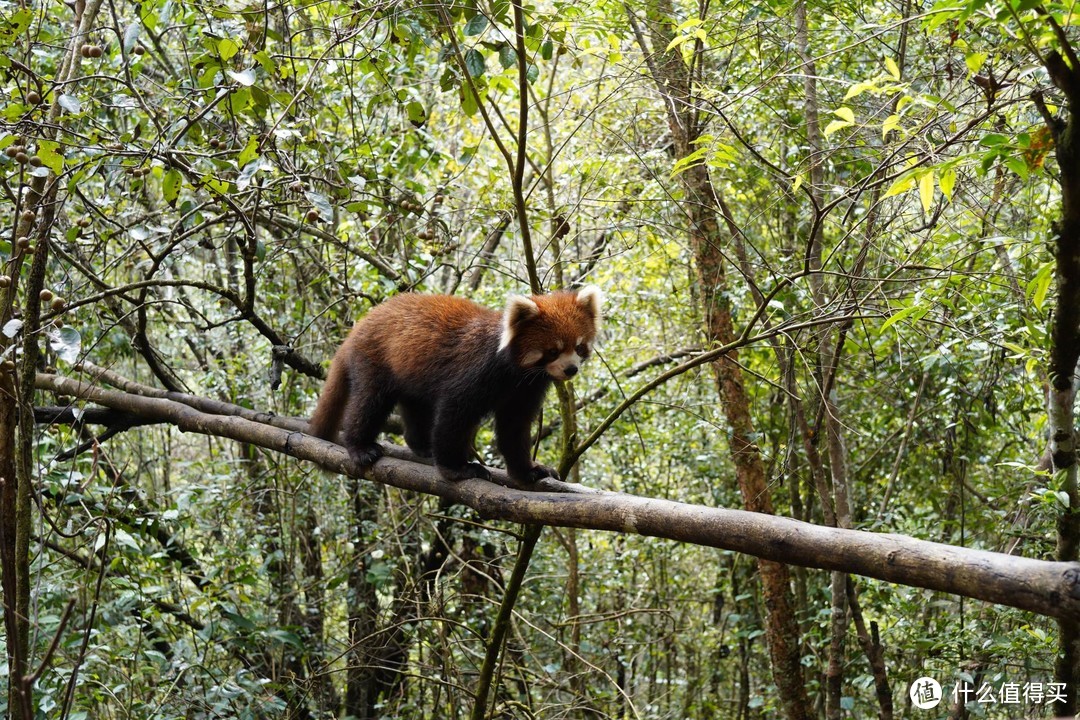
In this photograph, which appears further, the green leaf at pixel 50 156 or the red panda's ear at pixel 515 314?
the red panda's ear at pixel 515 314

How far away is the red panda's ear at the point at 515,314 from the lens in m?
4.25

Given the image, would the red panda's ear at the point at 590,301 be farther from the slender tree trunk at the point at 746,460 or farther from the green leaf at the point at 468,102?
the slender tree trunk at the point at 746,460

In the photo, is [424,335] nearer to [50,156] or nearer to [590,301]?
[590,301]

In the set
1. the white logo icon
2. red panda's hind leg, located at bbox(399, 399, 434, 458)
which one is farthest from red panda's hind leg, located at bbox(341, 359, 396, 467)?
the white logo icon

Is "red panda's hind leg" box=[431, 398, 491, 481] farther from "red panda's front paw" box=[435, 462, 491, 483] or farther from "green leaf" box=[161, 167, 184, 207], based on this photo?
"green leaf" box=[161, 167, 184, 207]

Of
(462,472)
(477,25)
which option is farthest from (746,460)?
(477,25)

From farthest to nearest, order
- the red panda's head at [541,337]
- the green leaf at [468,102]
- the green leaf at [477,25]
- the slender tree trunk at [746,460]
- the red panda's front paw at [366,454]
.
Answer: the slender tree trunk at [746,460] → the red panda's front paw at [366,454] → the red panda's head at [541,337] → the green leaf at [468,102] → the green leaf at [477,25]

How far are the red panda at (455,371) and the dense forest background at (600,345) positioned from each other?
0.28 metres

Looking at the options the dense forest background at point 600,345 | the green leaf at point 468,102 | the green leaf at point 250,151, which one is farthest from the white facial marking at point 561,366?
the green leaf at point 250,151

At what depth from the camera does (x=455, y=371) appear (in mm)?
4508

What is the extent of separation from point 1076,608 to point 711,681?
747 cm

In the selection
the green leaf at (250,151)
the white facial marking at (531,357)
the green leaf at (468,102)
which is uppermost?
the green leaf at (468,102)

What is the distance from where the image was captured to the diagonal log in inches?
80.4

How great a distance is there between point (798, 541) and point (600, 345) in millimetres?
5881
